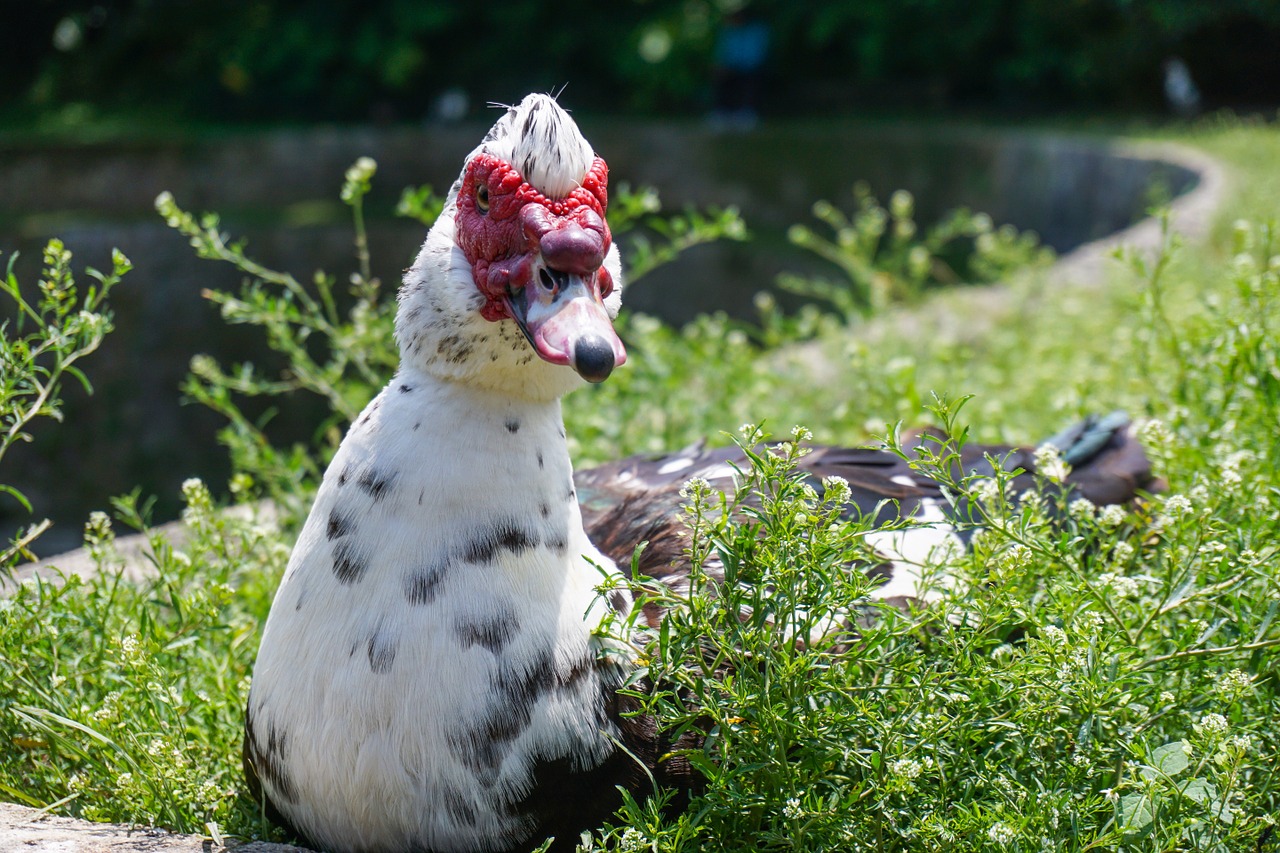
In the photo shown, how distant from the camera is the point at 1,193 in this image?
11.0 m

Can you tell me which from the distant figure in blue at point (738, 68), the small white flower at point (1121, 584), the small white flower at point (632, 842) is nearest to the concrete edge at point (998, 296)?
the small white flower at point (1121, 584)

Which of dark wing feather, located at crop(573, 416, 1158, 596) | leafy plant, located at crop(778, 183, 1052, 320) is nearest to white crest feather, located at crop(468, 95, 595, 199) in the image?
dark wing feather, located at crop(573, 416, 1158, 596)

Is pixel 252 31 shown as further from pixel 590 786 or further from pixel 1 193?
pixel 590 786

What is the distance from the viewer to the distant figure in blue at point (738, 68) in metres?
13.1

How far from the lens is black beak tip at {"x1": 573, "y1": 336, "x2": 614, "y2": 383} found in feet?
5.22

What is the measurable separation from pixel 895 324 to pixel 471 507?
3.30 m

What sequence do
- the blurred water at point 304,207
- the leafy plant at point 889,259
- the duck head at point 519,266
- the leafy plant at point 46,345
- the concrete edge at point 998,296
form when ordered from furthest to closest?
the blurred water at point 304,207
the concrete edge at point 998,296
the leafy plant at point 889,259
the leafy plant at point 46,345
the duck head at point 519,266

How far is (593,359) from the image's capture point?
160 cm

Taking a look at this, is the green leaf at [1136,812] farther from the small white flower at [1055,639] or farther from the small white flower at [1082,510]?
the small white flower at [1082,510]

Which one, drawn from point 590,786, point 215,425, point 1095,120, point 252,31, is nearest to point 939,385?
point 590,786

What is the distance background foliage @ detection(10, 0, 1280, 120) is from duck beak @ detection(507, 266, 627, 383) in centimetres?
1191

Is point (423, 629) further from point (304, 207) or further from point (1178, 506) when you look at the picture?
point (304, 207)

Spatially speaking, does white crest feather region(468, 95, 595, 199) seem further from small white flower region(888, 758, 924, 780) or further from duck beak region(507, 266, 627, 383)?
small white flower region(888, 758, 924, 780)

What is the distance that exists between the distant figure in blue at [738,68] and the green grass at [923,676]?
430 inches
